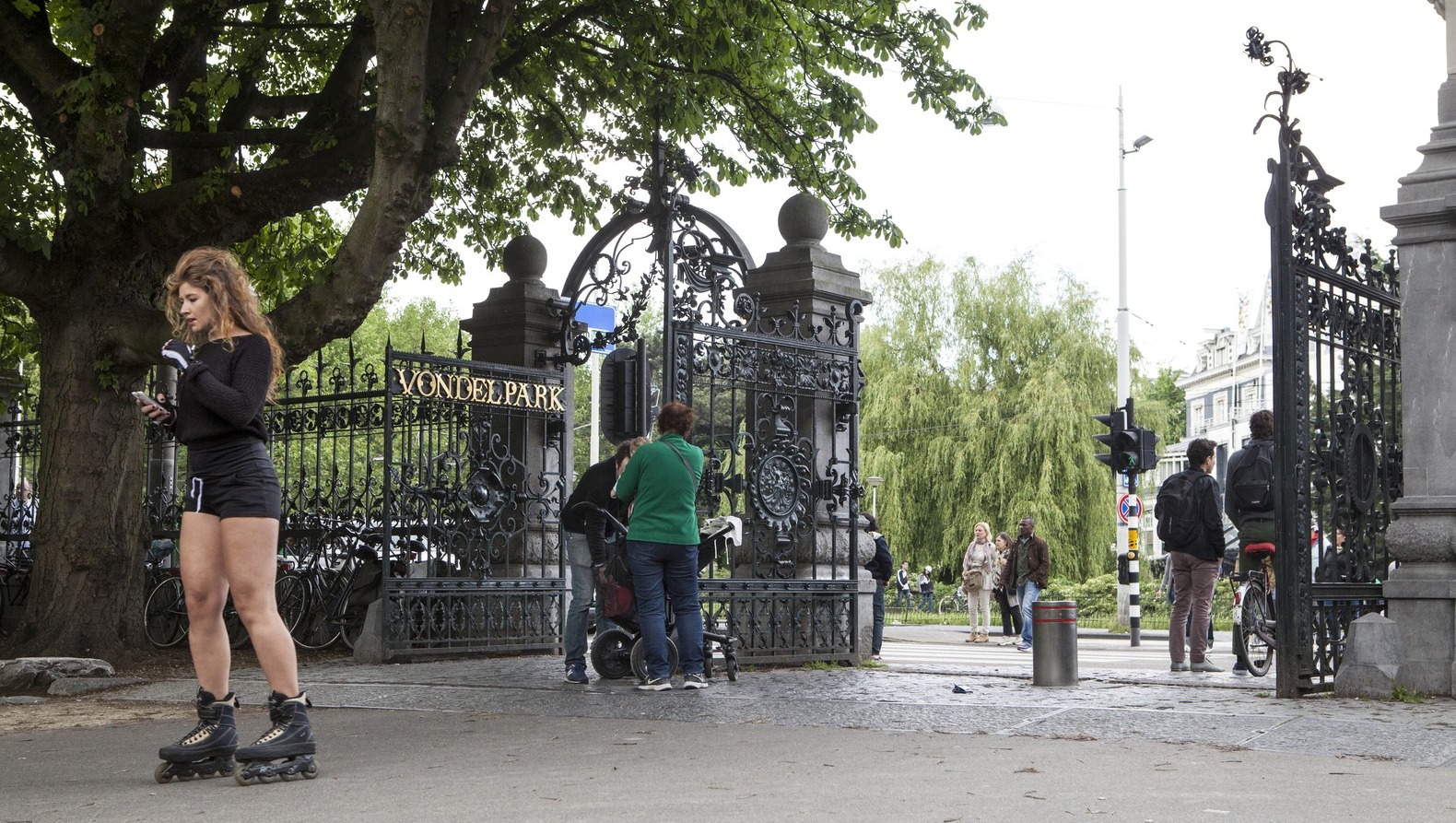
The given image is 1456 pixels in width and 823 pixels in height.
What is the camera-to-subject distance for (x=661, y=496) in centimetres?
968

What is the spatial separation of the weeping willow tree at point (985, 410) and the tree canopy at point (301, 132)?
17.2 m

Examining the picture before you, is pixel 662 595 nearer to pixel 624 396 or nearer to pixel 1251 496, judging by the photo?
pixel 624 396

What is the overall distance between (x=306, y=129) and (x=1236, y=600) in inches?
333

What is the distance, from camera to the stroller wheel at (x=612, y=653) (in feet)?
35.4

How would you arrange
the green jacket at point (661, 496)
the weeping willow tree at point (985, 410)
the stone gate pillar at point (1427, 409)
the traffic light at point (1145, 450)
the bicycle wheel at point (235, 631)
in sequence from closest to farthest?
the stone gate pillar at point (1427, 409) → the green jacket at point (661, 496) → the bicycle wheel at point (235, 631) → the traffic light at point (1145, 450) → the weeping willow tree at point (985, 410)

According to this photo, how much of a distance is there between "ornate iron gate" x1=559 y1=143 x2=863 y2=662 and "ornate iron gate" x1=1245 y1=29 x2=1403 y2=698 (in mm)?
3851

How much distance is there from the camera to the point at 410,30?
9.98 metres

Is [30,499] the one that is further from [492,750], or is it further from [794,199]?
[492,750]

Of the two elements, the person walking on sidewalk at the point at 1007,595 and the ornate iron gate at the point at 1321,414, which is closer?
the ornate iron gate at the point at 1321,414

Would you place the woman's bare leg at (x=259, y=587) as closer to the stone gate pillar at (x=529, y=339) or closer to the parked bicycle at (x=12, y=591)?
the stone gate pillar at (x=529, y=339)

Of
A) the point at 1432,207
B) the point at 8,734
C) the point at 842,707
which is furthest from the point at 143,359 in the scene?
the point at 1432,207

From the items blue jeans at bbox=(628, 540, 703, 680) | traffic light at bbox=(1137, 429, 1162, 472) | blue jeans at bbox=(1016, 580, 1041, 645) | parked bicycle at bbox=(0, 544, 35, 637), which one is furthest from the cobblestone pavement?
traffic light at bbox=(1137, 429, 1162, 472)

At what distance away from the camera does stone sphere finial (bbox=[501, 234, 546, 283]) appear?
47.9 feet

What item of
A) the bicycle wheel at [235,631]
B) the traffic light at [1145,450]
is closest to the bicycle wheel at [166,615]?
the bicycle wheel at [235,631]
